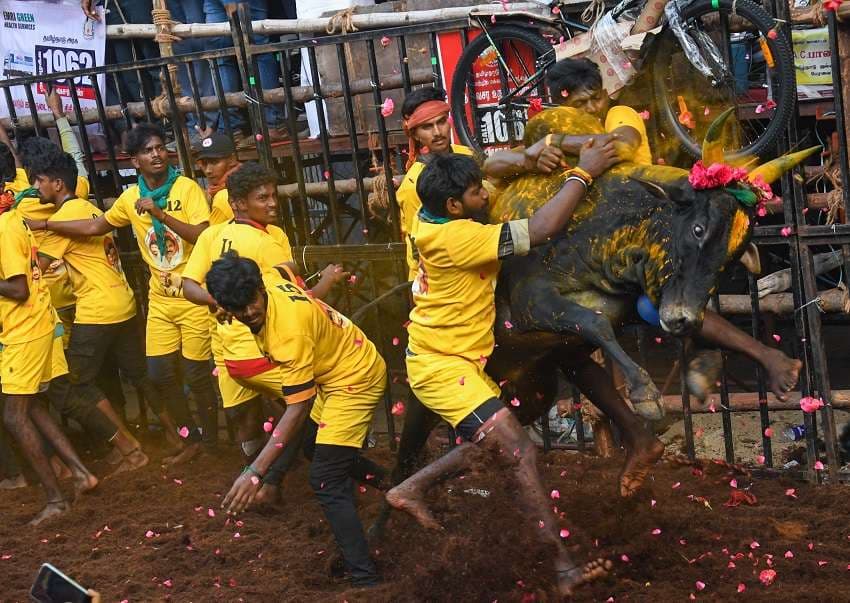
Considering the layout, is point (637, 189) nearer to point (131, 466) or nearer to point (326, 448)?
point (326, 448)

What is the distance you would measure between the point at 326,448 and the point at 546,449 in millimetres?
1845

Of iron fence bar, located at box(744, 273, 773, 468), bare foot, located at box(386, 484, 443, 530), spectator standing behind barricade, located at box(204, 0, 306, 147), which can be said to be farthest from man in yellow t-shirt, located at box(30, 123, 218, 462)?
iron fence bar, located at box(744, 273, 773, 468)

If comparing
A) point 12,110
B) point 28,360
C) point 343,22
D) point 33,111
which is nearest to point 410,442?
point 28,360

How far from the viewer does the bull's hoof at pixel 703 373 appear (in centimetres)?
498

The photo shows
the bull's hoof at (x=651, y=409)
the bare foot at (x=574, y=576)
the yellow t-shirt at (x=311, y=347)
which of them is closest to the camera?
the bull's hoof at (x=651, y=409)

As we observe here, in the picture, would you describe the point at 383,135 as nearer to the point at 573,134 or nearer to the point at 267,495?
the point at 573,134

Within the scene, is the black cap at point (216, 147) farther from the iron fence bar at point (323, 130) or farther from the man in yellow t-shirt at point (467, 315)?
the man in yellow t-shirt at point (467, 315)

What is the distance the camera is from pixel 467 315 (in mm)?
5297

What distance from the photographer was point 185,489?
24.1 feet

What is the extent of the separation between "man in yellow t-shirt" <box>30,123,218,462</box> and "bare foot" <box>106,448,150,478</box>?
0.20 metres

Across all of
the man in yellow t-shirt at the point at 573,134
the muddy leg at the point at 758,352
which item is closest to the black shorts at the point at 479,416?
the muddy leg at the point at 758,352

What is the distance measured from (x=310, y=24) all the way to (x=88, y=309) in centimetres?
265

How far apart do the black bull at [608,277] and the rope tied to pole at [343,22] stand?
332 cm

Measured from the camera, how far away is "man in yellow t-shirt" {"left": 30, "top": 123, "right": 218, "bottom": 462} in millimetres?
7395
